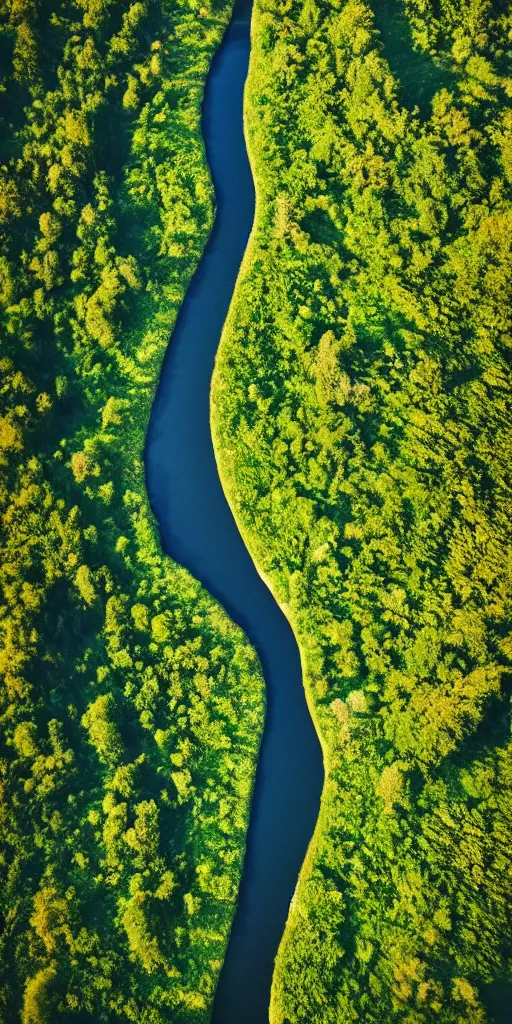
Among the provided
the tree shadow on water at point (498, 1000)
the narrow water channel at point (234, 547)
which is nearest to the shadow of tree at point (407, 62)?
Answer: the narrow water channel at point (234, 547)

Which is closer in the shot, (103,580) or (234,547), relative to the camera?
(103,580)

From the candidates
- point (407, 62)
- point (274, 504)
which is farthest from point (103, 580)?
point (407, 62)

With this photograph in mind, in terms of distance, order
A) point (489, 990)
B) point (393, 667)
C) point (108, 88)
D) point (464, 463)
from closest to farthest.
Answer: point (489, 990), point (393, 667), point (464, 463), point (108, 88)

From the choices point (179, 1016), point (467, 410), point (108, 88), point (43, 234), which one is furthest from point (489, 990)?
point (108, 88)

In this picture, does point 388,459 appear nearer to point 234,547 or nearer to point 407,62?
point 234,547

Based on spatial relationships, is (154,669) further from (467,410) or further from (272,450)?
(467,410)

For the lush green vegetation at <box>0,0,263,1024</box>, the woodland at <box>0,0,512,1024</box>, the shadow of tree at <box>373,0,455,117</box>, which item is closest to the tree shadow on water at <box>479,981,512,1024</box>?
the woodland at <box>0,0,512,1024</box>
